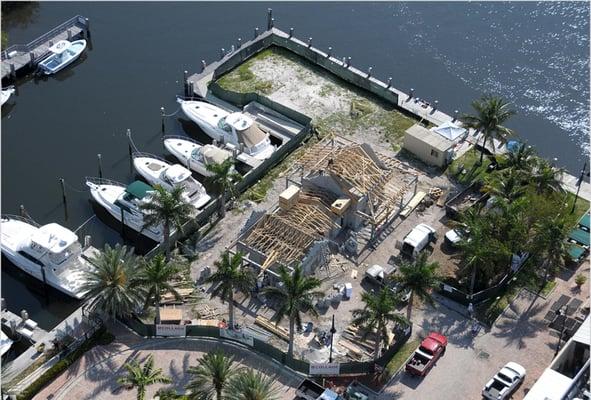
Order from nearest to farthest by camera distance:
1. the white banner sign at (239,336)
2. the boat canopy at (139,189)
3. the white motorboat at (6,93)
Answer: the white banner sign at (239,336) < the boat canopy at (139,189) < the white motorboat at (6,93)

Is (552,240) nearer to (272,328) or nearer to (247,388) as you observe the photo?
(272,328)

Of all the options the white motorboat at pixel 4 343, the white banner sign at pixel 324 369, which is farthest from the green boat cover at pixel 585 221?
the white motorboat at pixel 4 343

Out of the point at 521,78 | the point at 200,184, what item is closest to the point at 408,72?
the point at 521,78

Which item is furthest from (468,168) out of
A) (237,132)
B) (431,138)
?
(237,132)

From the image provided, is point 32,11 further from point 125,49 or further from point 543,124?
point 543,124

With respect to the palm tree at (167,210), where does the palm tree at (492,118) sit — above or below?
above

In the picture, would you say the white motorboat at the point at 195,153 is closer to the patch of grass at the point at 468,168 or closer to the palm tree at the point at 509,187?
the patch of grass at the point at 468,168
